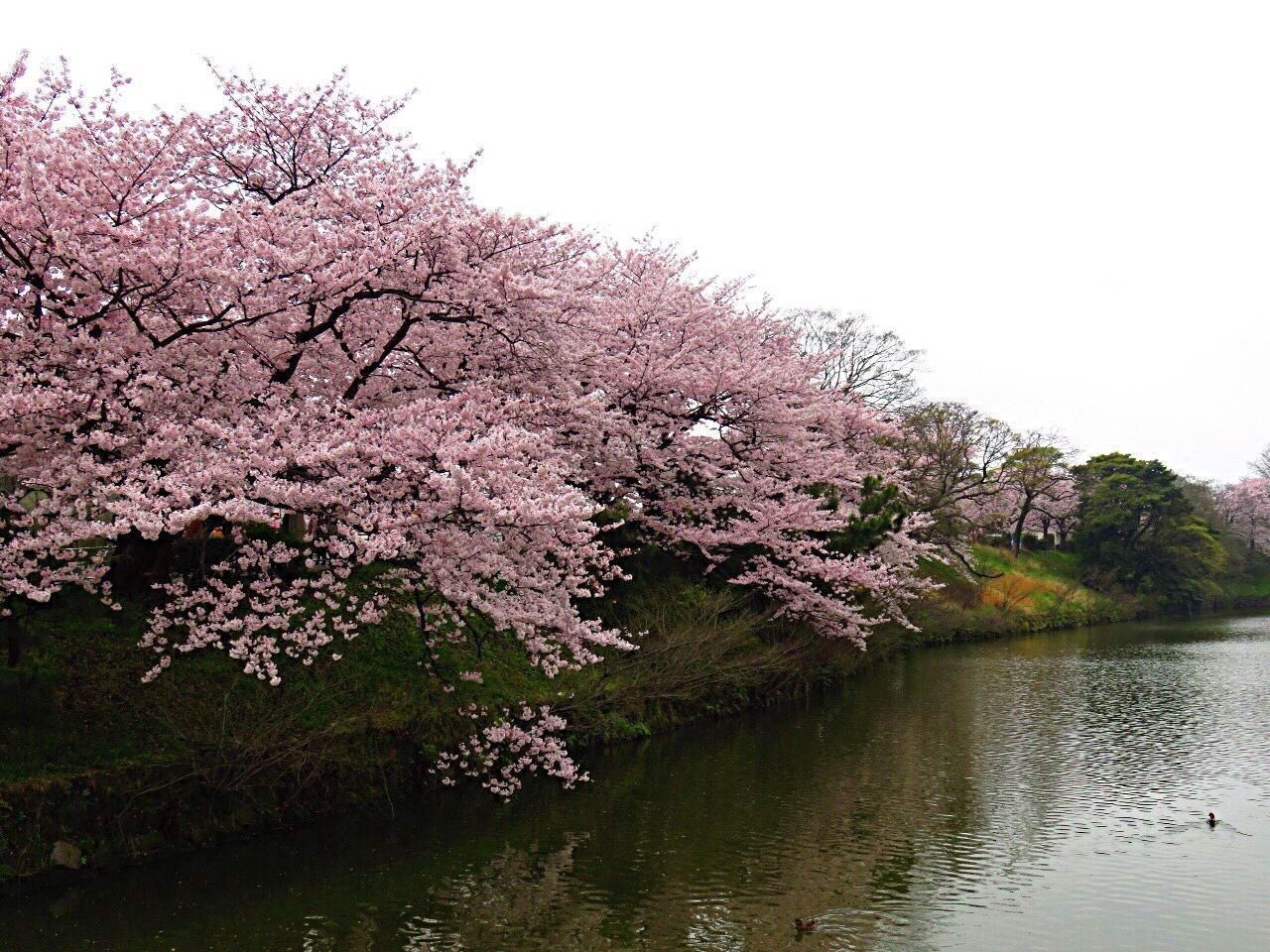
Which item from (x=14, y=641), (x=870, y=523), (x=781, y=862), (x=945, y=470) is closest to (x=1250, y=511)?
(x=945, y=470)

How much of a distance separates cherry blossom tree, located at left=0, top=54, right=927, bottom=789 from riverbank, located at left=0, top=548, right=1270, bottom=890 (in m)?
0.56

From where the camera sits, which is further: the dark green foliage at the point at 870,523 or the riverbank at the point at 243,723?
the dark green foliage at the point at 870,523

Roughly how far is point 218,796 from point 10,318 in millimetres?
5337

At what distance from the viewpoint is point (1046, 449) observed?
44156 mm

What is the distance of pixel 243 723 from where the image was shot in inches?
399

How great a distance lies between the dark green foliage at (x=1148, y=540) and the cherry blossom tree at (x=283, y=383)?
39.3m

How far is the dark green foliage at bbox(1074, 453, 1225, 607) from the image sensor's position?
46.2 m

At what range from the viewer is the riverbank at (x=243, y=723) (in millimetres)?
9188

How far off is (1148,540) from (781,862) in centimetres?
4375

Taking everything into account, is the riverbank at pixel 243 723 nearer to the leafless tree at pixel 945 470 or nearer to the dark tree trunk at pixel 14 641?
the dark tree trunk at pixel 14 641

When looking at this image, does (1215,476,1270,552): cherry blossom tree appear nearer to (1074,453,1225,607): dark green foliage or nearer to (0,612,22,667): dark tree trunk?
(1074,453,1225,607): dark green foliage

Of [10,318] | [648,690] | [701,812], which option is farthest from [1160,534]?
[10,318]

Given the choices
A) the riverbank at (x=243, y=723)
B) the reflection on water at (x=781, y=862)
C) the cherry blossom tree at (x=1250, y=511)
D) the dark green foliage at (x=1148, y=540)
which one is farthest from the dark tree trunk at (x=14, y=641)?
the cherry blossom tree at (x=1250, y=511)

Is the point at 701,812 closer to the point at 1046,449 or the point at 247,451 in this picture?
the point at 247,451
